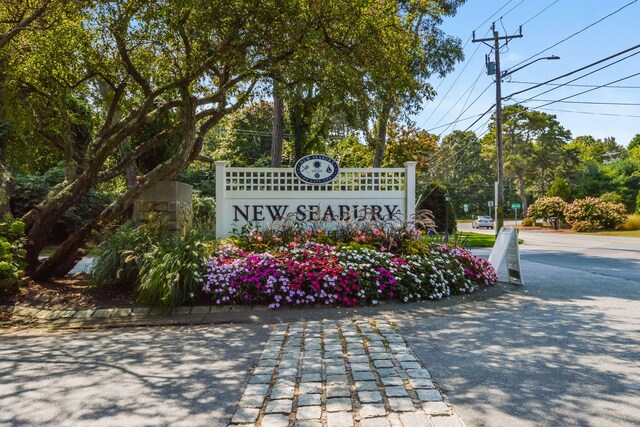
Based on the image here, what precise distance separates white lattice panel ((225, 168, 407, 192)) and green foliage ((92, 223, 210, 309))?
189 centimetres

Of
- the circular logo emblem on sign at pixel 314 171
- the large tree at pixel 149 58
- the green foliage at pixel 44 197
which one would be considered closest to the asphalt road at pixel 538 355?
the circular logo emblem on sign at pixel 314 171

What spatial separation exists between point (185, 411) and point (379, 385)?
4.37ft

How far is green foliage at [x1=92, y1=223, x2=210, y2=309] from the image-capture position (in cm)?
567

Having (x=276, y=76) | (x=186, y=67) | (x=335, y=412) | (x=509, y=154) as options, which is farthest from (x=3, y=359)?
(x=509, y=154)

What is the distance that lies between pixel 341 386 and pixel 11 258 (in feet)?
17.2

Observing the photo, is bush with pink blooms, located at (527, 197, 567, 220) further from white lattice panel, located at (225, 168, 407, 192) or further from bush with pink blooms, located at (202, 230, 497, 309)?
bush with pink blooms, located at (202, 230, 497, 309)

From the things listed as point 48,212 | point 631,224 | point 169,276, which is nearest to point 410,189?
point 169,276

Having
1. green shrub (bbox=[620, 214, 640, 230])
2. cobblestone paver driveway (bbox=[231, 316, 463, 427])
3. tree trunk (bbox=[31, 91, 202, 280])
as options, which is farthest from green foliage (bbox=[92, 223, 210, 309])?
green shrub (bbox=[620, 214, 640, 230])

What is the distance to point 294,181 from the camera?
28.4 feet

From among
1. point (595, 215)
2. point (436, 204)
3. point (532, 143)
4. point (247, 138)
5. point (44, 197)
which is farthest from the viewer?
point (532, 143)

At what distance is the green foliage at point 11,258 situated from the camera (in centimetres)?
593

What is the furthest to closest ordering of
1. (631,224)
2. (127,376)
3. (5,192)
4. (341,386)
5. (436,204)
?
(631,224)
(436,204)
(5,192)
(127,376)
(341,386)

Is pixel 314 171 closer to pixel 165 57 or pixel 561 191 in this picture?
pixel 165 57

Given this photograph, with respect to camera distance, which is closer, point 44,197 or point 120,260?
point 120,260
